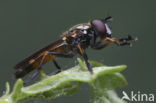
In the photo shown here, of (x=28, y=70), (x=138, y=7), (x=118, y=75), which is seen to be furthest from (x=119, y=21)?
(x=118, y=75)

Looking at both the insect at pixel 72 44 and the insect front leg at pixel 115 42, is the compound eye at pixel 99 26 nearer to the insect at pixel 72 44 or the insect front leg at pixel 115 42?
the insect at pixel 72 44

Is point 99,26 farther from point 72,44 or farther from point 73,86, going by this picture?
point 73,86

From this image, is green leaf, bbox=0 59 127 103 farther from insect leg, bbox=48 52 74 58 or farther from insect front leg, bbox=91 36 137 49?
insect leg, bbox=48 52 74 58

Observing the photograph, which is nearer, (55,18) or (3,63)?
(3,63)

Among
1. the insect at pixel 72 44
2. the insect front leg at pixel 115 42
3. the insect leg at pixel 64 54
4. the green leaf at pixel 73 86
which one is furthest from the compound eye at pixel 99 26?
the green leaf at pixel 73 86

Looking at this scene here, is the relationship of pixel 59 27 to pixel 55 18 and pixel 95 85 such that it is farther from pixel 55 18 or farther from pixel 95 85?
pixel 95 85

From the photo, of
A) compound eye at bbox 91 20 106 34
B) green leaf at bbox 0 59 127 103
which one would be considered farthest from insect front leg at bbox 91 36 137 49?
green leaf at bbox 0 59 127 103
